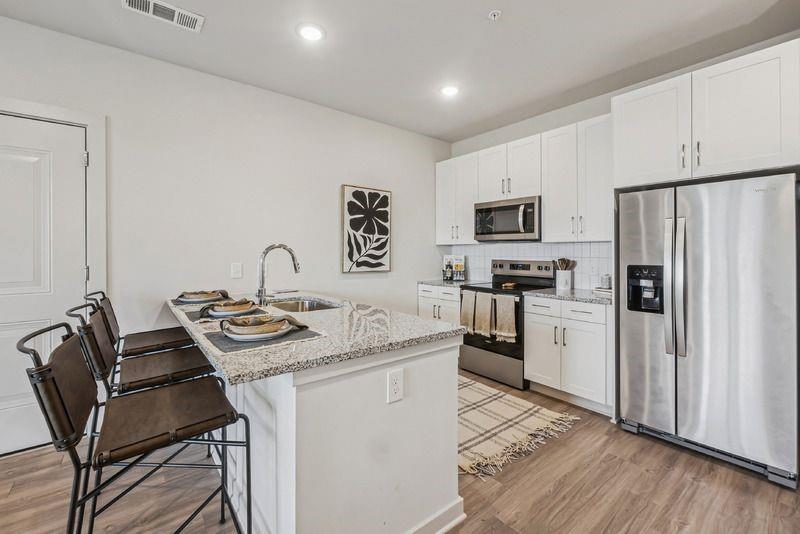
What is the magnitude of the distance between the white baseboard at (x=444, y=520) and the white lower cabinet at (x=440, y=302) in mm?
2159

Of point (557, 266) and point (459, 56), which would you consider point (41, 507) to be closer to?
point (459, 56)

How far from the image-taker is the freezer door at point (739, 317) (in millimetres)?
2001

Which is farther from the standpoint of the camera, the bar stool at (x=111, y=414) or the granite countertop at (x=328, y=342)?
the granite countertop at (x=328, y=342)

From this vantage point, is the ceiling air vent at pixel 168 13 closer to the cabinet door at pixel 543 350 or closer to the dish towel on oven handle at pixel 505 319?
the dish towel on oven handle at pixel 505 319

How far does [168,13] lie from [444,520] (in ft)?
10.3

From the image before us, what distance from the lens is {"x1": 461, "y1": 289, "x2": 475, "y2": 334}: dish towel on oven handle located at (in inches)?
145

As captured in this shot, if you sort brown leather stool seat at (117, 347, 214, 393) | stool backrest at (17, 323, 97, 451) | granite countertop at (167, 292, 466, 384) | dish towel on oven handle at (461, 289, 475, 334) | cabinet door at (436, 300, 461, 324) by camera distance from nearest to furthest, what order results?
stool backrest at (17, 323, 97, 451)
granite countertop at (167, 292, 466, 384)
brown leather stool seat at (117, 347, 214, 393)
dish towel on oven handle at (461, 289, 475, 334)
cabinet door at (436, 300, 461, 324)

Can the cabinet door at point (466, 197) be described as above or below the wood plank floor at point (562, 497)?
above

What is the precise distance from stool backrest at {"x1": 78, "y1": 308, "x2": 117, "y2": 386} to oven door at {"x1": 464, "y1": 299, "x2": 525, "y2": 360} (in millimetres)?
2890

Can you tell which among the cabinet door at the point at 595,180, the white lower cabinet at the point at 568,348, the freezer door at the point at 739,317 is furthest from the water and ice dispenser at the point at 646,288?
the cabinet door at the point at 595,180

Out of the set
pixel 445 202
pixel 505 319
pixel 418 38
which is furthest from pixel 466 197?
pixel 418 38

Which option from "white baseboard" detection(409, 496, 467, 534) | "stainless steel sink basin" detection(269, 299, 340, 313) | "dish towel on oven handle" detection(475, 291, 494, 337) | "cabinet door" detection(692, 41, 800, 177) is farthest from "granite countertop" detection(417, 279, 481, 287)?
"white baseboard" detection(409, 496, 467, 534)

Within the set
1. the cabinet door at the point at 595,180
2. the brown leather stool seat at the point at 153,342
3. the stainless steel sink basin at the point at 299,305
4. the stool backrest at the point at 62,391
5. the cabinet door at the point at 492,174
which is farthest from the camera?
the cabinet door at the point at 492,174

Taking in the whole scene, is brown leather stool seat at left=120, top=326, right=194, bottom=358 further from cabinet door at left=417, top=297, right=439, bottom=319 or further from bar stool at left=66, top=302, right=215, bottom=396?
cabinet door at left=417, top=297, right=439, bottom=319
